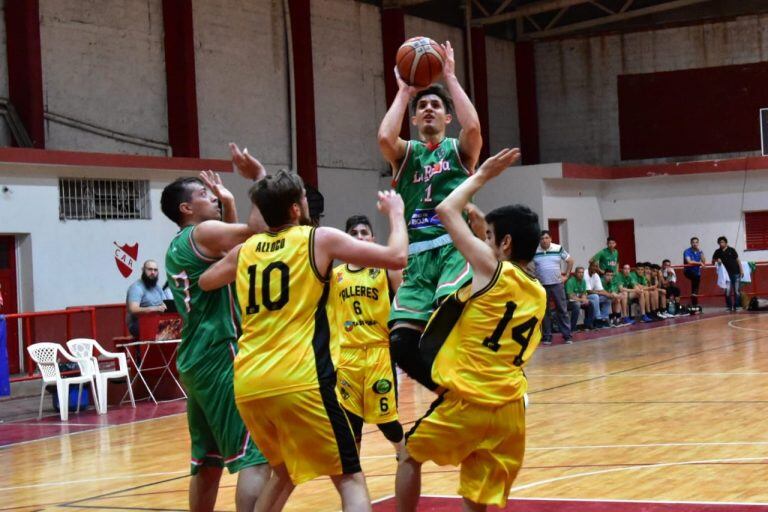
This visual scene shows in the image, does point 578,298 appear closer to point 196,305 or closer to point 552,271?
point 552,271

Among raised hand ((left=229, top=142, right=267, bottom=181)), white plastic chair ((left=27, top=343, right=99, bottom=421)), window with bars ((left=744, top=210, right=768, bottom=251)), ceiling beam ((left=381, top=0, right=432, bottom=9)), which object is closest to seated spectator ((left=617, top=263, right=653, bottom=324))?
window with bars ((left=744, top=210, right=768, bottom=251))

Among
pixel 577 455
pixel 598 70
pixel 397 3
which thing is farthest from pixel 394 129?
pixel 598 70

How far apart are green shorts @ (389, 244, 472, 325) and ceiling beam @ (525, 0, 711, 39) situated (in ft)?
83.1

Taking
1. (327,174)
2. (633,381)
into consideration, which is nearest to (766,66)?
(327,174)

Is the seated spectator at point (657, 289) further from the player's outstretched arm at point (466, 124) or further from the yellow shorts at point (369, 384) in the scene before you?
the player's outstretched arm at point (466, 124)

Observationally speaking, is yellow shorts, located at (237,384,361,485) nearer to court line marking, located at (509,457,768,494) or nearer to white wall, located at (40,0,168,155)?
court line marking, located at (509,457,768,494)

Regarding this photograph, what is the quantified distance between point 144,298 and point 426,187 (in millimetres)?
8398

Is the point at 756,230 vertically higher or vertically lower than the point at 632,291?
higher

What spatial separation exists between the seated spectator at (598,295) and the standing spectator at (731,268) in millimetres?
3769

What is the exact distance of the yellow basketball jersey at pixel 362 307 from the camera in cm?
694

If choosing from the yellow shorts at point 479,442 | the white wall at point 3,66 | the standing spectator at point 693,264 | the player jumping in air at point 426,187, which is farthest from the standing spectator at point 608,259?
the yellow shorts at point 479,442

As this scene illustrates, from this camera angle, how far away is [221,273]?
470cm

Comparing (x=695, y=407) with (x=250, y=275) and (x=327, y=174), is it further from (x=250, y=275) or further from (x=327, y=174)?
(x=327, y=174)

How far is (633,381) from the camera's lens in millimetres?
12125
